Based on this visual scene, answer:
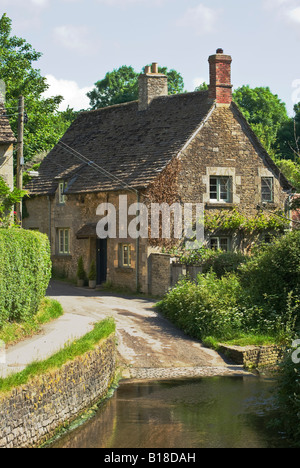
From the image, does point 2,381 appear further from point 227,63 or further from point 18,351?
point 227,63

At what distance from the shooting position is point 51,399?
10.9 m

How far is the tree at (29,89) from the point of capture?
36.8 metres

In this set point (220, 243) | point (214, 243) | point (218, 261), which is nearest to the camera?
point (218, 261)

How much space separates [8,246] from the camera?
1523 cm

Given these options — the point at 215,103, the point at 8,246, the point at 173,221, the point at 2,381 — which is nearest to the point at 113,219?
the point at 173,221

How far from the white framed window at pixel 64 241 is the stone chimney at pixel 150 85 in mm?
7119

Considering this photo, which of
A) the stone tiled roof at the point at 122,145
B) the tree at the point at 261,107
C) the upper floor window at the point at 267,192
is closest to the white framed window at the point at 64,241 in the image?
the stone tiled roof at the point at 122,145

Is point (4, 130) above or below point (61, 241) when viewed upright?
above

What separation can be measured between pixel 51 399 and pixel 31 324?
18.7ft

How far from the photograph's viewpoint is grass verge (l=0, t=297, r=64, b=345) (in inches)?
584

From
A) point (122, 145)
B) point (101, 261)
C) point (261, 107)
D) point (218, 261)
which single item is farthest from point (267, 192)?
point (261, 107)

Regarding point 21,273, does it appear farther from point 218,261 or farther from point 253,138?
point 253,138

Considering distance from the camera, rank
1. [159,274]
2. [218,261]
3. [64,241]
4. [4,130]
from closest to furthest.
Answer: [218,261] < [4,130] < [159,274] < [64,241]

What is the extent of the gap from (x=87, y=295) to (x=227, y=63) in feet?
39.0
